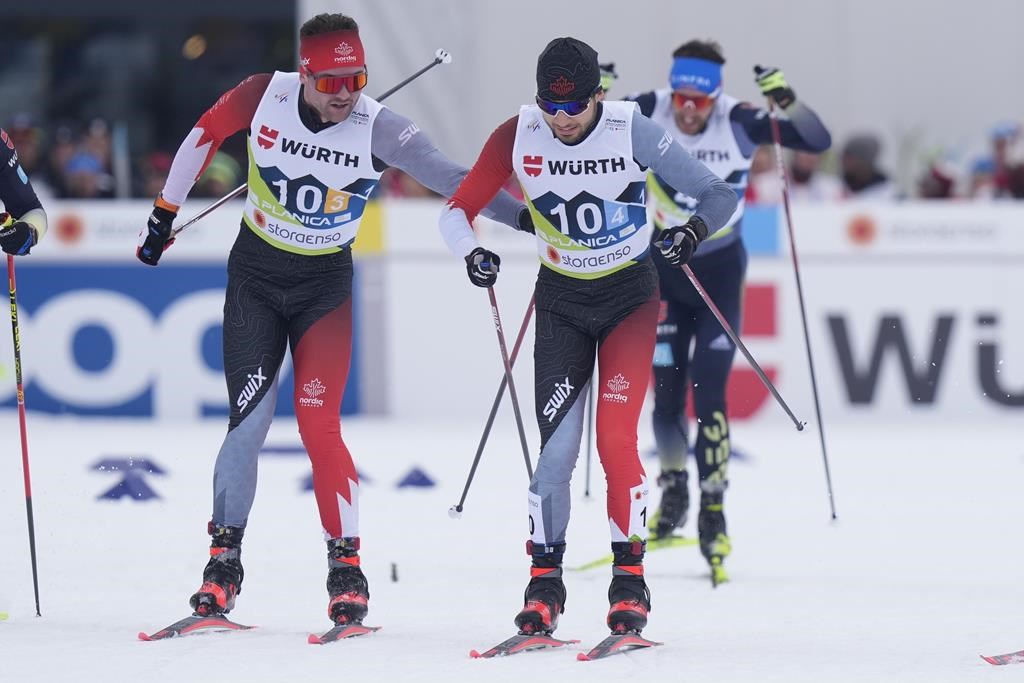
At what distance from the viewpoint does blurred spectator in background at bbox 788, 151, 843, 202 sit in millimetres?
13289

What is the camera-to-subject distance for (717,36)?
690 inches

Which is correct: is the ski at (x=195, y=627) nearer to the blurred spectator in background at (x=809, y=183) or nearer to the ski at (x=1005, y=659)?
the ski at (x=1005, y=659)

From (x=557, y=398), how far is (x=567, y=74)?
1066 mm

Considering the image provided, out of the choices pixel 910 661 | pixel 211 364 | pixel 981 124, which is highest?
pixel 981 124

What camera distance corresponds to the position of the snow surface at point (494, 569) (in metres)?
5.50

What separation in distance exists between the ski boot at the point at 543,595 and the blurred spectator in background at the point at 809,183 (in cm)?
776

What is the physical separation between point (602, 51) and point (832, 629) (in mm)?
11266

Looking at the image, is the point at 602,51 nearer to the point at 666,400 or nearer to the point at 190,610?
the point at 666,400

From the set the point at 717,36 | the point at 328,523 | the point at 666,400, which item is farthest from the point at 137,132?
the point at 328,523

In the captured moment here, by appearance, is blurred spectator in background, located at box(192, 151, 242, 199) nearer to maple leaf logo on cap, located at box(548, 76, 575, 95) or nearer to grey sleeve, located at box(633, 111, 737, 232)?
grey sleeve, located at box(633, 111, 737, 232)

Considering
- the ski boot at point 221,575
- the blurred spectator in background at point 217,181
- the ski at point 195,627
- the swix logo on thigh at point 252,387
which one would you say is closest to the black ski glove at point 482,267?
the swix logo on thigh at point 252,387

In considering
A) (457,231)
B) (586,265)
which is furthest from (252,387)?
(586,265)

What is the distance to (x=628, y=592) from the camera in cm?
574

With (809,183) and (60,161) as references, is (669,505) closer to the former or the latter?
(809,183)
